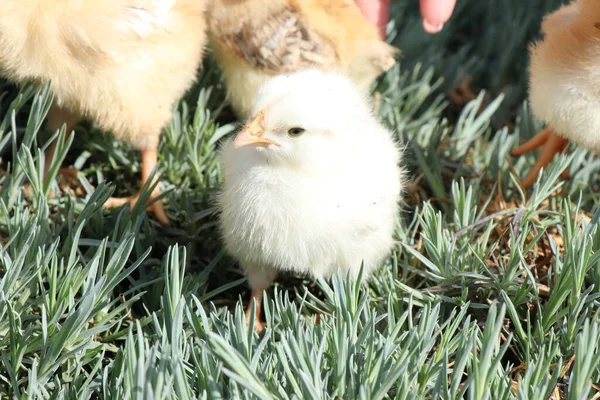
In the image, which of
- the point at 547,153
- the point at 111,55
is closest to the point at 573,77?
the point at 547,153

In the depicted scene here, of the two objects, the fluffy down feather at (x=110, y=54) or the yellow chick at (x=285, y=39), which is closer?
the fluffy down feather at (x=110, y=54)

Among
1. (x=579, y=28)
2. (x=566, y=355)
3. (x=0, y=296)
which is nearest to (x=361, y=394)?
(x=566, y=355)

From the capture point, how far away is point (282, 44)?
8.09ft

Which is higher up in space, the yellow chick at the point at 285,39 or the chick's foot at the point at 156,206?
the yellow chick at the point at 285,39

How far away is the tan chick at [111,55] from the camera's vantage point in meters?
2.07

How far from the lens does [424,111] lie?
10.4 ft

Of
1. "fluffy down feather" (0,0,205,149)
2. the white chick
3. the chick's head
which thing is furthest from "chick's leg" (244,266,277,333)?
"fluffy down feather" (0,0,205,149)

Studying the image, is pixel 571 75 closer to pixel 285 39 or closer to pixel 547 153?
pixel 547 153

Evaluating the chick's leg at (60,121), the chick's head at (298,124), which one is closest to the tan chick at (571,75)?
the chick's head at (298,124)

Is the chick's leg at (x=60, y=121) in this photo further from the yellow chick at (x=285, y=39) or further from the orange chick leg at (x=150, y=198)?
the yellow chick at (x=285, y=39)

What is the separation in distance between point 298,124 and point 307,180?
15 centimetres

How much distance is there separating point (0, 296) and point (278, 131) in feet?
2.35

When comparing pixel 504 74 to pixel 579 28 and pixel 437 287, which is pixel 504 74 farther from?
pixel 437 287

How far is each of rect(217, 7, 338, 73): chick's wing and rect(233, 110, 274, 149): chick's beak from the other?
66 cm
